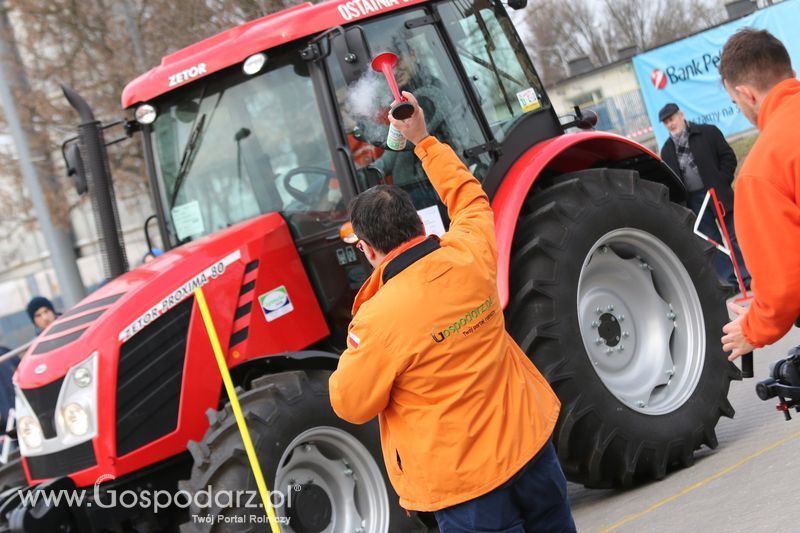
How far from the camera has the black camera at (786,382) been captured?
3309 mm

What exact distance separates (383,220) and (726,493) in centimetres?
247

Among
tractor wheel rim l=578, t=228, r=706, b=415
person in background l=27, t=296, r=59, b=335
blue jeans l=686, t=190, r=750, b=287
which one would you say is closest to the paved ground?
tractor wheel rim l=578, t=228, r=706, b=415

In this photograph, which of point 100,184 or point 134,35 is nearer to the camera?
point 100,184

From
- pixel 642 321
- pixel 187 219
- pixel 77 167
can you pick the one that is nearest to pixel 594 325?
pixel 642 321

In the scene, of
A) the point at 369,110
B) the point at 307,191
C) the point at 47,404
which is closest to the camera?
the point at 47,404

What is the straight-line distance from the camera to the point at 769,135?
10.1 ft

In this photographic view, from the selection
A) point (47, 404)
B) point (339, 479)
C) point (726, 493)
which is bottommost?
point (726, 493)

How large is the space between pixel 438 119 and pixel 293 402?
174 centimetres

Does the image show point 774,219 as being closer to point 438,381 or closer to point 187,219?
point 438,381

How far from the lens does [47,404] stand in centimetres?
511

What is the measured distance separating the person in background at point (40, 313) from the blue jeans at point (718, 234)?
607 cm

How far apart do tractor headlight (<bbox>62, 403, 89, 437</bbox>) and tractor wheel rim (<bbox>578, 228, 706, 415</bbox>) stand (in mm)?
2599

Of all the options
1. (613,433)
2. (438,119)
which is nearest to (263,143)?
(438,119)

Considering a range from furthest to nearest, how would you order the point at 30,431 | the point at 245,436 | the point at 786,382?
the point at 30,431 → the point at 245,436 → the point at 786,382
